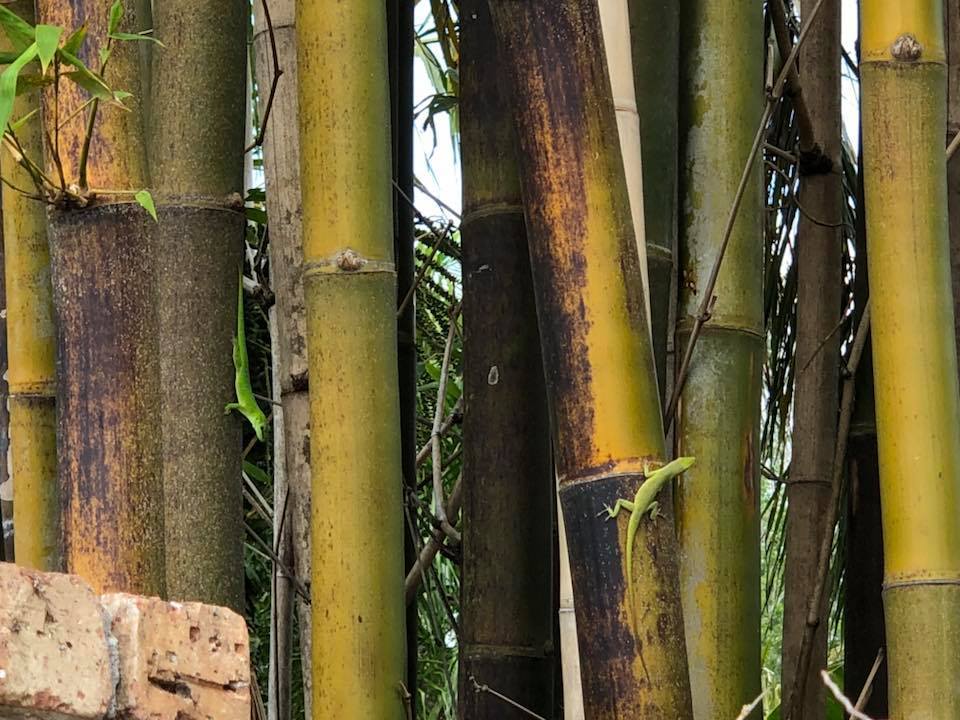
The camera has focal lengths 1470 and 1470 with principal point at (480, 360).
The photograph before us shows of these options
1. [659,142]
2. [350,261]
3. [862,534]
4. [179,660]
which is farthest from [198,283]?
[862,534]

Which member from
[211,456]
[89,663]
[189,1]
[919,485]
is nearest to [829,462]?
[919,485]

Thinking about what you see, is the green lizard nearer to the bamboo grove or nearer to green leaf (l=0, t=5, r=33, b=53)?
the bamboo grove

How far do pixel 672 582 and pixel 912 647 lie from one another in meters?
0.26

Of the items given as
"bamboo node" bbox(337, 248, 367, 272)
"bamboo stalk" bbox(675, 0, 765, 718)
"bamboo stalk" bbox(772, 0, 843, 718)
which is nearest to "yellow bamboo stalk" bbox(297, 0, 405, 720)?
"bamboo node" bbox(337, 248, 367, 272)

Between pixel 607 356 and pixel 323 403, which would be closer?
pixel 607 356

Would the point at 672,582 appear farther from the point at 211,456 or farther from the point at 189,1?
the point at 189,1

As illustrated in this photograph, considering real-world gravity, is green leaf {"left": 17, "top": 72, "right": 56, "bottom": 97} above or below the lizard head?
above

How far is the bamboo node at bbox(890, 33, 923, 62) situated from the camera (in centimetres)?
120

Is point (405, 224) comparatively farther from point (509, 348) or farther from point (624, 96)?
point (624, 96)

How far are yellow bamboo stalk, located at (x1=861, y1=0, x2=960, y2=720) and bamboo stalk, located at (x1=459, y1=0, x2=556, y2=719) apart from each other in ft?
1.11

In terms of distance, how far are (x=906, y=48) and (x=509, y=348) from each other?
446 millimetres

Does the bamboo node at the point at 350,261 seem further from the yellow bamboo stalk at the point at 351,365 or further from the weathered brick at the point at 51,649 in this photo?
the weathered brick at the point at 51,649

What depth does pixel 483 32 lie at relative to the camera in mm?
1403

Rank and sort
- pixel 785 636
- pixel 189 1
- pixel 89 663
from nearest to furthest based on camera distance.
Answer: pixel 89 663
pixel 189 1
pixel 785 636
